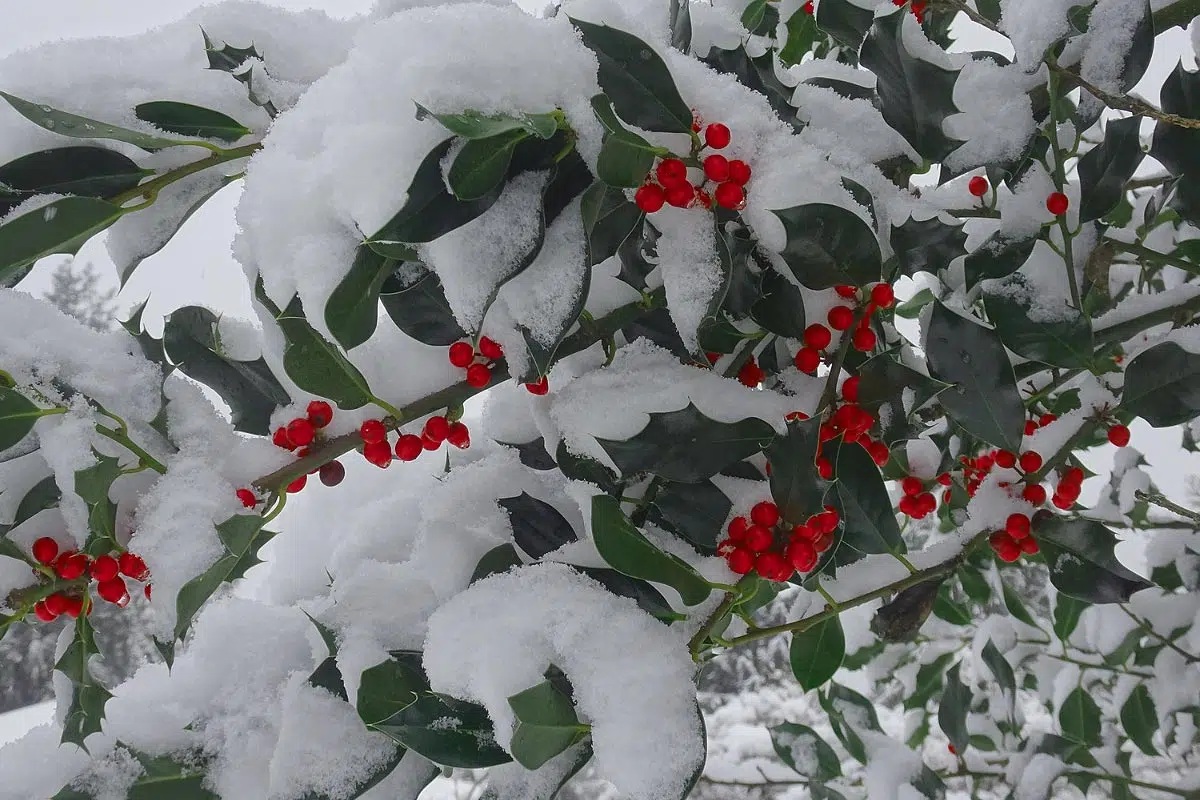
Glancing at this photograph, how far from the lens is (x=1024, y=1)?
73 cm

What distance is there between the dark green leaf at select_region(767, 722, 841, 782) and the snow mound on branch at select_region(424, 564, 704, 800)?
90 centimetres

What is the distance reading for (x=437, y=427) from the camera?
721 mm

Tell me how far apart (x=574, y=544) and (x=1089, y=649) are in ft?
4.54

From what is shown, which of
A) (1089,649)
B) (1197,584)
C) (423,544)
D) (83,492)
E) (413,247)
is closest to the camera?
(413,247)

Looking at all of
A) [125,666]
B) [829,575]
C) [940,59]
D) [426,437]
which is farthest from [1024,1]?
[125,666]

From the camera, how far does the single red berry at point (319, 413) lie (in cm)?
72

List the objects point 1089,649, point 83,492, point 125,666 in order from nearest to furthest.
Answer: point 83,492
point 1089,649
point 125,666

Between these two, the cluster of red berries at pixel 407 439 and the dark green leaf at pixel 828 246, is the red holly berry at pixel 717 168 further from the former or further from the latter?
the cluster of red berries at pixel 407 439

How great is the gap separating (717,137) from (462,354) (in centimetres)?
27

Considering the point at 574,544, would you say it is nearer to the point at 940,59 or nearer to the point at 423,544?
the point at 423,544

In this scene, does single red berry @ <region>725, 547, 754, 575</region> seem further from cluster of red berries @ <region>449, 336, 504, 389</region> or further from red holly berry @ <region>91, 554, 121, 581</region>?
red holly berry @ <region>91, 554, 121, 581</region>

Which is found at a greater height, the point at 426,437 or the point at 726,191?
the point at 726,191

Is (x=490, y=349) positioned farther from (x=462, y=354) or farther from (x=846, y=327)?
(x=846, y=327)

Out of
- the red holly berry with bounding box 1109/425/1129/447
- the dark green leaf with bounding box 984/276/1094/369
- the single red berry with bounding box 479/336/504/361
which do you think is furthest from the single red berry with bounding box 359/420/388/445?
the red holly berry with bounding box 1109/425/1129/447
